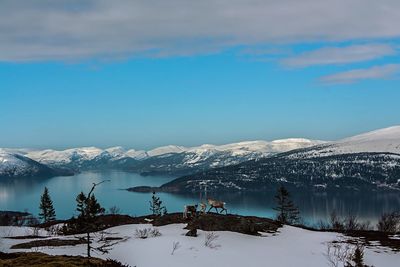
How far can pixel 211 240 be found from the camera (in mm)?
29531

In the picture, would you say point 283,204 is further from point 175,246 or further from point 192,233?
point 175,246

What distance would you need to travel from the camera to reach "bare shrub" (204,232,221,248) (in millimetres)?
28606

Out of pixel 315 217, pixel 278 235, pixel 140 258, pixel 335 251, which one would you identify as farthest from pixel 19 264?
pixel 315 217

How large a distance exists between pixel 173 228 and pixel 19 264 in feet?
64.0

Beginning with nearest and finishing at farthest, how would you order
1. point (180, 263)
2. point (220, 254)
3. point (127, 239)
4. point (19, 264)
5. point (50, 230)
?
point (19, 264), point (180, 263), point (220, 254), point (127, 239), point (50, 230)

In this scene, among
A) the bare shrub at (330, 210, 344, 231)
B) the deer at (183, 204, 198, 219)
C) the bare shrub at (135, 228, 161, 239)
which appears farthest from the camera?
the bare shrub at (330, 210, 344, 231)

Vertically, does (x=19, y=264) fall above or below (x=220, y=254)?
above

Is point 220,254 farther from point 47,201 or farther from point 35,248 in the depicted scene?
point 47,201

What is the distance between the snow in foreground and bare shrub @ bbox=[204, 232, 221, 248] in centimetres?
18

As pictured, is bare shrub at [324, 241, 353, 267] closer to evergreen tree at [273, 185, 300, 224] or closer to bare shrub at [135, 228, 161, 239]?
bare shrub at [135, 228, 161, 239]

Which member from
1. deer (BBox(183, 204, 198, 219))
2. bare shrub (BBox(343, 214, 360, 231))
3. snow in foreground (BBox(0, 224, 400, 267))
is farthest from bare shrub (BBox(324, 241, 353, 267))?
bare shrub (BBox(343, 214, 360, 231))

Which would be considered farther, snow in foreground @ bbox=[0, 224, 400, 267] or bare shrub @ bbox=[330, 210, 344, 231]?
bare shrub @ bbox=[330, 210, 344, 231]

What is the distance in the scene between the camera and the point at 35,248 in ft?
88.3

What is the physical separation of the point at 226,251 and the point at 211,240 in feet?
6.73
